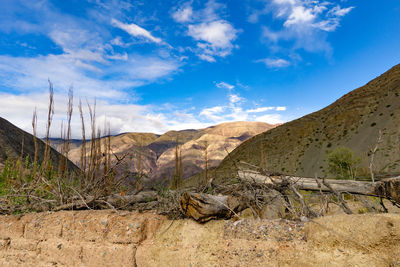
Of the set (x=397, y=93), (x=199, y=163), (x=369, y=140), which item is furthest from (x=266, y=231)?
(x=199, y=163)

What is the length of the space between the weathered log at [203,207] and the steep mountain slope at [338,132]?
99.0 ft

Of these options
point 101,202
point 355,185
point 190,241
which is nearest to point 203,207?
point 190,241

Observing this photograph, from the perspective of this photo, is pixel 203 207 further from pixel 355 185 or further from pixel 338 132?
pixel 338 132

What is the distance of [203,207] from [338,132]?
42.6 meters

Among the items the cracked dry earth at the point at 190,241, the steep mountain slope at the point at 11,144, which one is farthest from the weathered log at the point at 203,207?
the steep mountain slope at the point at 11,144

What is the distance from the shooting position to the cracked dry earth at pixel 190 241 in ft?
5.74

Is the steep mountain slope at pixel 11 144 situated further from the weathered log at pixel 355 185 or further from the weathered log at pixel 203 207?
the weathered log at pixel 203 207

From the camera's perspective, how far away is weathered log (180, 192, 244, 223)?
245 centimetres

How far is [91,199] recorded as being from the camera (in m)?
3.23

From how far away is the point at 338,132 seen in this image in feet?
127

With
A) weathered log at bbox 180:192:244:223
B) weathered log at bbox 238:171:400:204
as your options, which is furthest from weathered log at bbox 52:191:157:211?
weathered log at bbox 238:171:400:204

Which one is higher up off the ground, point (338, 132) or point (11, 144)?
point (11, 144)

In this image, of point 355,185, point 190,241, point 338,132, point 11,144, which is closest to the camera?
point 190,241

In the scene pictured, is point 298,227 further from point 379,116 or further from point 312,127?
point 312,127
